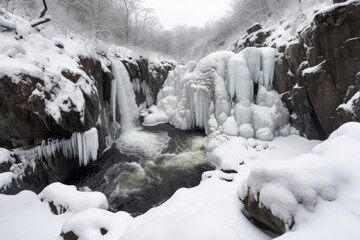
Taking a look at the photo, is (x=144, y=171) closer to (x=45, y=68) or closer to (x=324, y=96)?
(x=45, y=68)

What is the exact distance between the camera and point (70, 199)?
425 cm

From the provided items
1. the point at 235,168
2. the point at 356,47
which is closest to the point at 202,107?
the point at 235,168

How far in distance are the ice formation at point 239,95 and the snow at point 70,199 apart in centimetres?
652

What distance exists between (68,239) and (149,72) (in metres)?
16.5

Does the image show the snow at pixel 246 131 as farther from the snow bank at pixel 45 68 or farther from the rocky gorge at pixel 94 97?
the snow bank at pixel 45 68

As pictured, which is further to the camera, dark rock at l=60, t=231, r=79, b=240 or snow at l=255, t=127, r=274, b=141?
snow at l=255, t=127, r=274, b=141

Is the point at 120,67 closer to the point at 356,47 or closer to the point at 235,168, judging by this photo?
the point at 235,168

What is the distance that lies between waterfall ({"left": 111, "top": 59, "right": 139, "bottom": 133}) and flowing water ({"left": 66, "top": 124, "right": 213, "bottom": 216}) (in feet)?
7.61

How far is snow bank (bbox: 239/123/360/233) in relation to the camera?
101 inches

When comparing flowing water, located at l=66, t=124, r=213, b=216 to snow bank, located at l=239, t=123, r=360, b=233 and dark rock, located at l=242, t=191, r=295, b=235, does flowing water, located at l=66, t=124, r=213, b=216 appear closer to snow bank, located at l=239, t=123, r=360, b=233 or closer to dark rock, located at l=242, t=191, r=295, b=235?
dark rock, located at l=242, t=191, r=295, b=235

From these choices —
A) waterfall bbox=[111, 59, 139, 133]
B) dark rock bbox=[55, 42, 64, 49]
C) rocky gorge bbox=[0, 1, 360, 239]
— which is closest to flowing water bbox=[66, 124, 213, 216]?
rocky gorge bbox=[0, 1, 360, 239]

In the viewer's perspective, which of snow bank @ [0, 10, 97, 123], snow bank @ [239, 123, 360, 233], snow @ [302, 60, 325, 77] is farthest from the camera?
snow @ [302, 60, 325, 77]

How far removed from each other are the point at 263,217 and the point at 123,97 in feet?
40.8

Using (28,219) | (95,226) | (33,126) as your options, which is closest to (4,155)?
(33,126)
